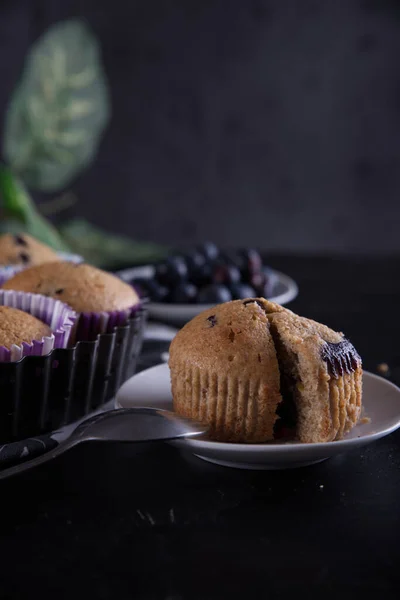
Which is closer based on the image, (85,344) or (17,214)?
(85,344)

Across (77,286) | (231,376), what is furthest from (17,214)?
(231,376)

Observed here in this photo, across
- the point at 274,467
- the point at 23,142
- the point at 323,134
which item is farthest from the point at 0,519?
the point at 323,134

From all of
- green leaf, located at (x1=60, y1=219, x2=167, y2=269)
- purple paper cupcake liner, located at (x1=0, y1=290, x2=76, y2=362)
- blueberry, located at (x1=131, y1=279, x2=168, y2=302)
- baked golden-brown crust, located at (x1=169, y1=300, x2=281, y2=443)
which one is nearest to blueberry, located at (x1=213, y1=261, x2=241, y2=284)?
blueberry, located at (x1=131, y1=279, x2=168, y2=302)

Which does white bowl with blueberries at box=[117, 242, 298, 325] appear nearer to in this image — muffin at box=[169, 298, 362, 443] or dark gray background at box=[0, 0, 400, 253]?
muffin at box=[169, 298, 362, 443]

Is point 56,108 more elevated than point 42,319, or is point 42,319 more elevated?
point 56,108

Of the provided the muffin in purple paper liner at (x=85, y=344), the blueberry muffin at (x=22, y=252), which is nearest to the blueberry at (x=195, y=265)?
the blueberry muffin at (x=22, y=252)

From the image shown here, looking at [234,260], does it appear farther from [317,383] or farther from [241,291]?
[317,383]

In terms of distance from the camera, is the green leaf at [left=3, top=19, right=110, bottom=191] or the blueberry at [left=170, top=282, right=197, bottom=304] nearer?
the blueberry at [left=170, top=282, right=197, bottom=304]

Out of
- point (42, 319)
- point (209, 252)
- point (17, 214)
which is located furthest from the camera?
point (17, 214)
